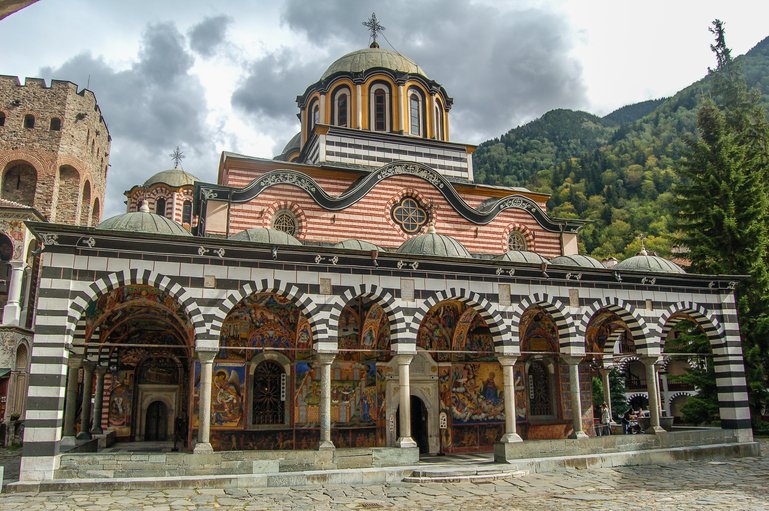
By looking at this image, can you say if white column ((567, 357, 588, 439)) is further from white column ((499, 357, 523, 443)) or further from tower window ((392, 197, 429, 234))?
tower window ((392, 197, 429, 234))

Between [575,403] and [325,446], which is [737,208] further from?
[325,446]

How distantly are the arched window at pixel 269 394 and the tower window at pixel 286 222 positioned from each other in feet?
13.6

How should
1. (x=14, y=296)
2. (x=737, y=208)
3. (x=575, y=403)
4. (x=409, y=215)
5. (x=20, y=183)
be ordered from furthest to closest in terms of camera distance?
(x=20, y=183) → (x=14, y=296) → (x=737, y=208) → (x=409, y=215) → (x=575, y=403)

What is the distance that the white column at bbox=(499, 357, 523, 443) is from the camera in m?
14.2

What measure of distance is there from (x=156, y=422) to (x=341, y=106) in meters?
13.0

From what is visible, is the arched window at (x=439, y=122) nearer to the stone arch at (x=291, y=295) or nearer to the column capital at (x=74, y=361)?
the stone arch at (x=291, y=295)

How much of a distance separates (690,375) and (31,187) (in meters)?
33.5

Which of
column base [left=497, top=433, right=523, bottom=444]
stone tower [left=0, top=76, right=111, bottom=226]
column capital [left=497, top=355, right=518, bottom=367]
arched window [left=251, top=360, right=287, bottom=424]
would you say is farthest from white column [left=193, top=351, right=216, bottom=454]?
stone tower [left=0, top=76, right=111, bottom=226]

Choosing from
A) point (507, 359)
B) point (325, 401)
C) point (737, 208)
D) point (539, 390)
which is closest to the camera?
point (325, 401)

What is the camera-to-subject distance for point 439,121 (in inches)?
964

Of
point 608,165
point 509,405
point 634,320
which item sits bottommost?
point 509,405

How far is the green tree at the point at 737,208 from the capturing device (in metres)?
21.0

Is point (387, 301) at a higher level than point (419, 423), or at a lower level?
higher

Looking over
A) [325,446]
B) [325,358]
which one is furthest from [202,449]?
[325,358]
